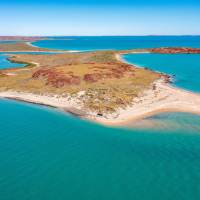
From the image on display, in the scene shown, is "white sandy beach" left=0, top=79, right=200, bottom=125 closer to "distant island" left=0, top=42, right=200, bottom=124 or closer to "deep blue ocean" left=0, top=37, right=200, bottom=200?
"distant island" left=0, top=42, right=200, bottom=124

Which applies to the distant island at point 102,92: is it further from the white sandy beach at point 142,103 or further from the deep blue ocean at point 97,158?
the deep blue ocean at point 97,158

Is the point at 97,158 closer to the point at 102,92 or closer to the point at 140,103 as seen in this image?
the point at 140,103

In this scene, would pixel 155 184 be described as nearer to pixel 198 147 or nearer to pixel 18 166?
pixel 198 147

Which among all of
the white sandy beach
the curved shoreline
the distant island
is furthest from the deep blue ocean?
the distant island

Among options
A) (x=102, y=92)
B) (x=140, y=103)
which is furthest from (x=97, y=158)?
(x=102, y=92)

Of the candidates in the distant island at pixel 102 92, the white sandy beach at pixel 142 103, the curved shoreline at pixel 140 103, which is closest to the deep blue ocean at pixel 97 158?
the curved shoreline at pixel 140 103

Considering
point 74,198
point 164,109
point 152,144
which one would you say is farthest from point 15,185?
point 164,109
